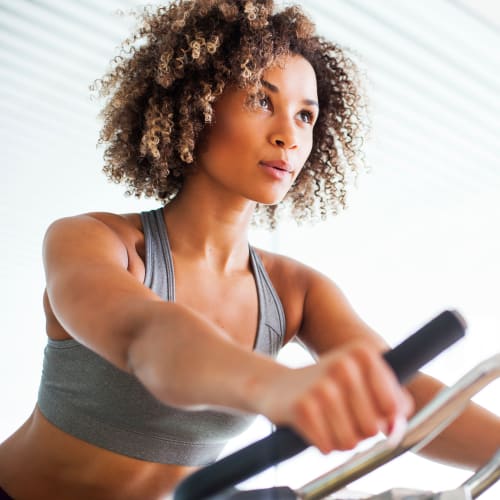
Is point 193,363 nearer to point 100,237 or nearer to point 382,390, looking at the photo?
point 382,390

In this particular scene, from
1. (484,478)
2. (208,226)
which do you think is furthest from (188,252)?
(484,478)

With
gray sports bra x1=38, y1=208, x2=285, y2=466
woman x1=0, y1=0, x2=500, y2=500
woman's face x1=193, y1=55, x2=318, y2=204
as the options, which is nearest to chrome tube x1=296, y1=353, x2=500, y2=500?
woman x1=0, y1=0, x2=500, y2=500

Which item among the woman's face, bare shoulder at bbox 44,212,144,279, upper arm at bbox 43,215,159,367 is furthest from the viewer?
the woman's face

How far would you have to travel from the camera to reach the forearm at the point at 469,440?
1.22 metres

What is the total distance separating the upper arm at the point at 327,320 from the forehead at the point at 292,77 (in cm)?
42

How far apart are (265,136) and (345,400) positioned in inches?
39.9

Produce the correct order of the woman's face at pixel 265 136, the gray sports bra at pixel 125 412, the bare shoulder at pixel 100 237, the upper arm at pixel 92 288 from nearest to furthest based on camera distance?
1. the upper arm at pixel 92 288
2. the bare shoulder at pixel 100 237
3. the gray sports bra at pixel 125 412
4. the woman's face at pixel 265 136

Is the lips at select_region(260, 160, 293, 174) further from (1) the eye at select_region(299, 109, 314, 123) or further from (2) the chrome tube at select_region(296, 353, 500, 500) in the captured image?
(2) the chrome tube at select_region(296, 353, 500, 500)

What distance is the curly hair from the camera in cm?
160

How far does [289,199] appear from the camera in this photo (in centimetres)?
199

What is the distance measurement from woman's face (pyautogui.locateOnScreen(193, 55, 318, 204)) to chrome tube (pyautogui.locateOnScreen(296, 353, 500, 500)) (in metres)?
0.74

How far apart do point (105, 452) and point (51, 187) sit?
390 cm

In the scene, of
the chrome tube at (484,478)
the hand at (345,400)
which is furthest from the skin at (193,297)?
the chrome tube at (484,478)

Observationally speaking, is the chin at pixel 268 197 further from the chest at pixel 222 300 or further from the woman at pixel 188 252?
the chest at pixel 222 300
